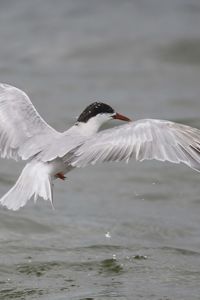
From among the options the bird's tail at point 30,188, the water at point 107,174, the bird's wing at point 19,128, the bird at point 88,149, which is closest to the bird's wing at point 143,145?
the bird at point 88,149

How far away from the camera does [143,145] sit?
665 cm

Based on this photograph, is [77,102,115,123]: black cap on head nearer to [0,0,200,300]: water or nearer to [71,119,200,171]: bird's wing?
[71,119,200,171]: bird's wing

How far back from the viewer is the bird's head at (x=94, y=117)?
296 inches

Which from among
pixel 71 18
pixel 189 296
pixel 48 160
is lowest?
pixel 189 296

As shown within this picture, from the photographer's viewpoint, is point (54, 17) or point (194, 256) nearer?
point (194, 256)

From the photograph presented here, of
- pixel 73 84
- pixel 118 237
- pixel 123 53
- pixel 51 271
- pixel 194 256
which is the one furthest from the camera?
pixel 123 53

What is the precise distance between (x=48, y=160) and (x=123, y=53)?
6465mm

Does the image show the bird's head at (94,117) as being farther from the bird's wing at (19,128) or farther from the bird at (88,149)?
the bird's wing at (19,128)

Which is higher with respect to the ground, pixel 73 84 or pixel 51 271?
pixel 73 84

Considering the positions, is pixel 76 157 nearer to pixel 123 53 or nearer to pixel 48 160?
pixel 48 160

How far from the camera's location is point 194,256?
7820mm

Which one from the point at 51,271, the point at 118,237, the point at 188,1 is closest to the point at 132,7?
the point at 188,1

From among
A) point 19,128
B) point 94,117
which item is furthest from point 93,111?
point 19,128

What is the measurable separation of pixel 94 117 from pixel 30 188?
1.20 m
